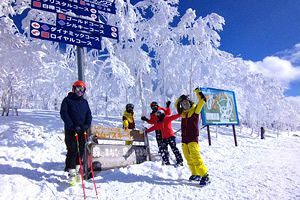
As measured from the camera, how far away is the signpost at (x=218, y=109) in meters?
13.2

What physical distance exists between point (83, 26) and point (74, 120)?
3615 mm

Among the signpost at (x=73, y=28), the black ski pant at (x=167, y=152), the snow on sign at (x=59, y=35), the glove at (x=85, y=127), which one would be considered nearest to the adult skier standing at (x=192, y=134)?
the black ski pant at (x=167, y=152)

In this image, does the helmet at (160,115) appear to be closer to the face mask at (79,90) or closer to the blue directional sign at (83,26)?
the face mask at (79,90)

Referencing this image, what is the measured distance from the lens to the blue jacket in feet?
18.8

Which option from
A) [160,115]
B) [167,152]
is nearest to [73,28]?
[160,115]

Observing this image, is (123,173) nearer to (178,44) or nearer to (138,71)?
(138,71)

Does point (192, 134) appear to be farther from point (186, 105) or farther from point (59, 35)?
point (59, 35)

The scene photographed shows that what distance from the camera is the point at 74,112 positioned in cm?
590

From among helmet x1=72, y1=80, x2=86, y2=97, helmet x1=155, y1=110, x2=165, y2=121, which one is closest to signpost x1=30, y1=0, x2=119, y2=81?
helmet x1=72, y1=80, x2=86, y2=97

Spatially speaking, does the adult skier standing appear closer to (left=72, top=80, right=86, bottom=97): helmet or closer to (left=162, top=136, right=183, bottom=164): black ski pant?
(left=162, top=136, right=183, bottom=164): black ski pant

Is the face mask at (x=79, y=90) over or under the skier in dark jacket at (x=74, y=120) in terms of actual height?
over

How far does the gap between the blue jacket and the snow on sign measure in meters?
2.62

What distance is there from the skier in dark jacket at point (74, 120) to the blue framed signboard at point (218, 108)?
794 cm

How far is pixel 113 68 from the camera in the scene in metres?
19.0
